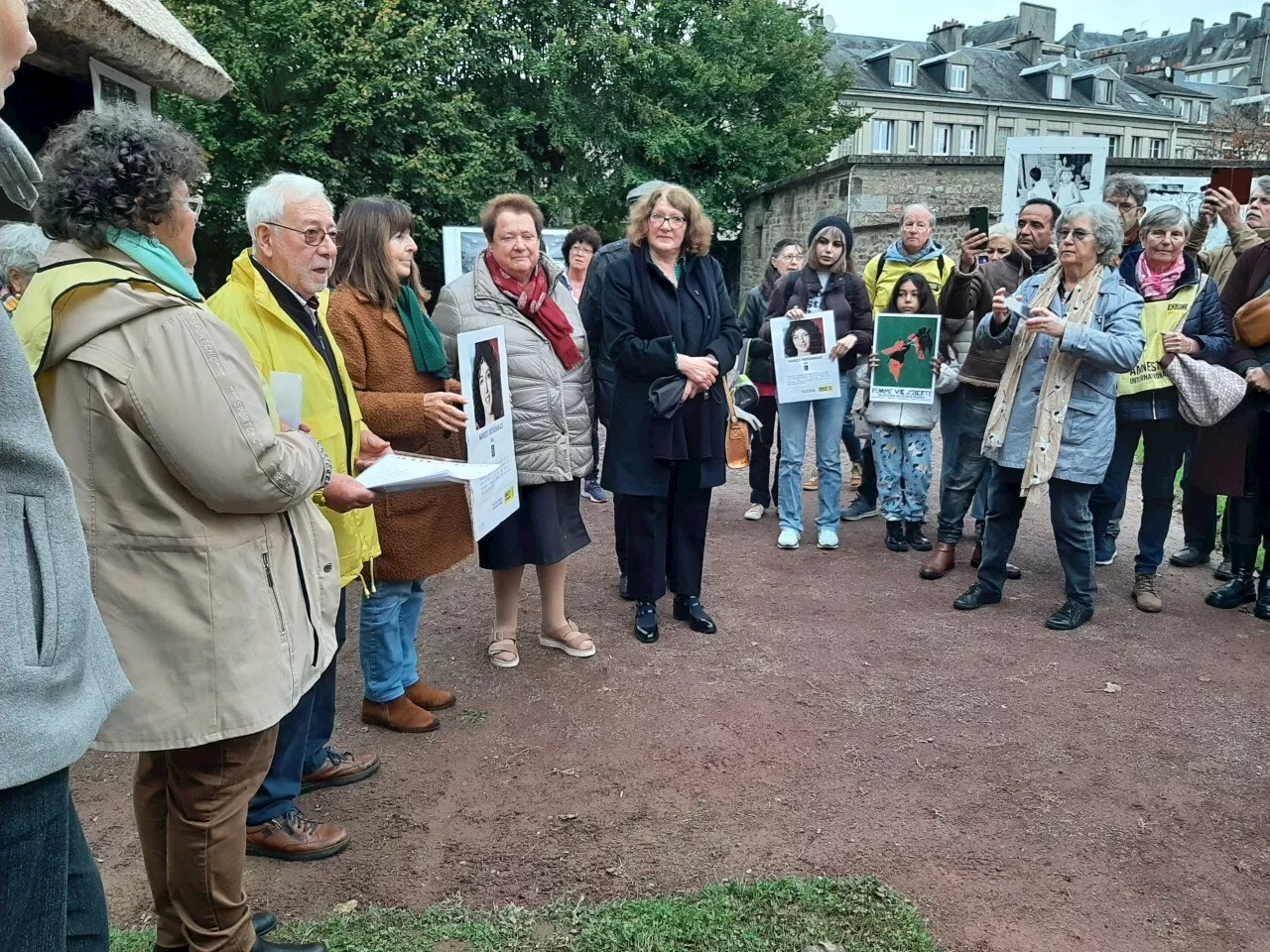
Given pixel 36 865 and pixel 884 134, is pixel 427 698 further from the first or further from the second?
pixel 884 134

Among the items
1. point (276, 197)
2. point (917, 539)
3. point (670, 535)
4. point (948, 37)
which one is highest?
point (948, 37)

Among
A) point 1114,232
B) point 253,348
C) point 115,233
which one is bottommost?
point 253,348

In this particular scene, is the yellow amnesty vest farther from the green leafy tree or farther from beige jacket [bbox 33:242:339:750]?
the green leafy tree

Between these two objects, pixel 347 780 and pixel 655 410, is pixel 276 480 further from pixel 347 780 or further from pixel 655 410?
pixel 655 410

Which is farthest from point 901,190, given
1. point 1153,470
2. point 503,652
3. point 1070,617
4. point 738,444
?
point 503,652

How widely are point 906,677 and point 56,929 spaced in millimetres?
3746

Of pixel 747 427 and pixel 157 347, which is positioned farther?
pixel 747 427

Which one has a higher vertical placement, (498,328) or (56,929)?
(498,328)

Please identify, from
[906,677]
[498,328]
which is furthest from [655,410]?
[906,677]

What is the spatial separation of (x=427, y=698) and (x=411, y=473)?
60.8 inches

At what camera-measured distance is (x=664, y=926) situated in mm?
2615

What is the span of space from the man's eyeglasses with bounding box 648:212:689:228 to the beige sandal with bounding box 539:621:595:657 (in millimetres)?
2040

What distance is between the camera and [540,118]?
19.7m

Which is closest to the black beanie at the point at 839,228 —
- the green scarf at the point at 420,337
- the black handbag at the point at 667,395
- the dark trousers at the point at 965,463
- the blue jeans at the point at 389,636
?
the dark trousers at the point at 965,463
